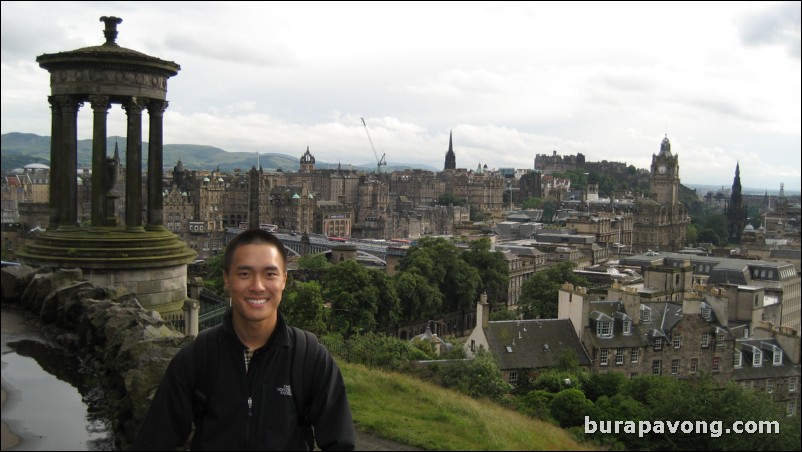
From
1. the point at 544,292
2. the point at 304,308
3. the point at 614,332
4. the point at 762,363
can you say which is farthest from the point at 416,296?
the point at 762,363

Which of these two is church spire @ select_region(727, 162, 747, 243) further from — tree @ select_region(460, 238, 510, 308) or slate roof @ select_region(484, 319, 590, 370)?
slate roof @ select_region(484, 319, 590, 370)

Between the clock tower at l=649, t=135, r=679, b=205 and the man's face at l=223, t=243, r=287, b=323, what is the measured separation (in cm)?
10471

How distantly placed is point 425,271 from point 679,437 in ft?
95.7

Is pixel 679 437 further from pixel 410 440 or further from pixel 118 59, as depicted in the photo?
pixel 118 59

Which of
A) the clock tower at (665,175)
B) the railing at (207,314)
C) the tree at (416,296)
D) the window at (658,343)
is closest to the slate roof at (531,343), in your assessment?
the window at (658,343)

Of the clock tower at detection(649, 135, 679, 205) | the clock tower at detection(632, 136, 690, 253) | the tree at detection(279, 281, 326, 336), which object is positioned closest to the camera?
the tree at detection(279, 281, 326, 336)

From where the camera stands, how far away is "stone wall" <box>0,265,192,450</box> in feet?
19.4

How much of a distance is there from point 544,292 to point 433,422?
1302 inches

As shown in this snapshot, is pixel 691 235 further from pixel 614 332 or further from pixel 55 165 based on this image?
pixel 55 165

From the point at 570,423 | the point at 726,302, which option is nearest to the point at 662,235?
the point at 726,302

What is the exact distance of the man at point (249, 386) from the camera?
3.72 metres

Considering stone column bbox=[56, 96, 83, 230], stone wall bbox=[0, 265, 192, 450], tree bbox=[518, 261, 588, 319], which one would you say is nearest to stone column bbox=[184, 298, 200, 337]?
stone wall bbox=[0, 265, 192, 450]

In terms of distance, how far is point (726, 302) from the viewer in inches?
1120

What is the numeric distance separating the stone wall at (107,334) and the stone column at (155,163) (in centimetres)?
453
